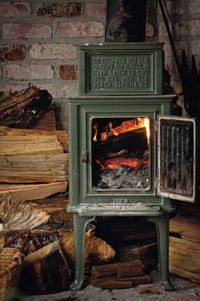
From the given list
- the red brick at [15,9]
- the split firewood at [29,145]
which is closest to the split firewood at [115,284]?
the split firewood at [29,145]

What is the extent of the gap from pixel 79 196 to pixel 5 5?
1.52m

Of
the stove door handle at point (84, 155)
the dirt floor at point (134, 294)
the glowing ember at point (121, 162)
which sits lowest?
the dirt floor at point (134, 294)

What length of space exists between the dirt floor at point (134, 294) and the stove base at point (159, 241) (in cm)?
5

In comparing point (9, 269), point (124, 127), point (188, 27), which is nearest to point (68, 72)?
point (188, 27)

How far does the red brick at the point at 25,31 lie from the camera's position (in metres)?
3.93

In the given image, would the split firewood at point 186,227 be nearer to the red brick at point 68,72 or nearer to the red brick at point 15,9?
the red brick at point 68,72

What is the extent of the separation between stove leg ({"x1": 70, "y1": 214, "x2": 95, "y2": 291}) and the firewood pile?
0.05 metres

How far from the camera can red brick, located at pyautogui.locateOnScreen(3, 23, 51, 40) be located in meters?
3.93

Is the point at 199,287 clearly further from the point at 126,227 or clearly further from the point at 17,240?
the point at 17,240

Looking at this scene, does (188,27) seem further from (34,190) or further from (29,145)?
(34,190)

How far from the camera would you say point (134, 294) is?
3.10 meters

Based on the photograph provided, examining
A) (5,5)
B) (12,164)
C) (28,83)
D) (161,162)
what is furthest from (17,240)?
(5,5)

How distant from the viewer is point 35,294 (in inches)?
123

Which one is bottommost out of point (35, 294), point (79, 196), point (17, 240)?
point (35, 294)
